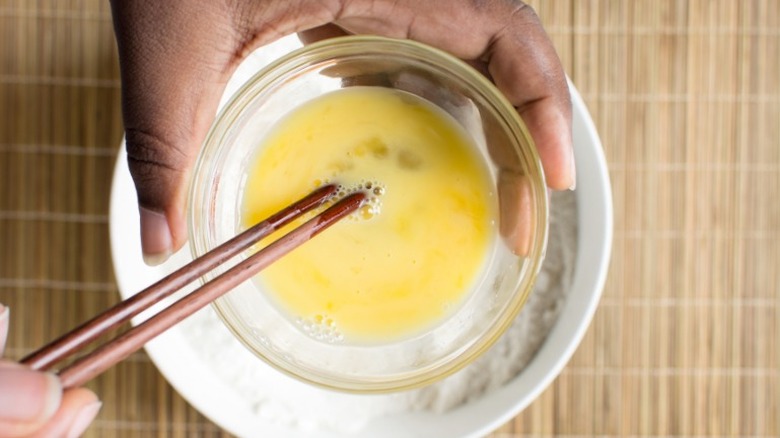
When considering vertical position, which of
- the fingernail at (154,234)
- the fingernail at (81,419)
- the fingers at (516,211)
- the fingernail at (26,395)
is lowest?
the fingernail at (81,419)

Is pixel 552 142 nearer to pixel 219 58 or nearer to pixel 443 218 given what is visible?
pixel 443 218

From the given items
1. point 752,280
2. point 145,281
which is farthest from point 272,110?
point 752,280

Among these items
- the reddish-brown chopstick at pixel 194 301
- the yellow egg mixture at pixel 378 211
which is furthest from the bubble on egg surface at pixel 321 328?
the reddish-brown chopstick at pixel 194 301

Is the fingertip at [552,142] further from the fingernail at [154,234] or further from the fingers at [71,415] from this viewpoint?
the fingers at [71,415]

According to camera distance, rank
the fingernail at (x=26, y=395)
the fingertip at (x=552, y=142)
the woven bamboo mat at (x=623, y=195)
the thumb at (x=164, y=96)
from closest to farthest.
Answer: the fingernail at (x=26, y=395)
the thumb at (x=164, y=96)
the fingertip at (x=552, y=142)
the woven bamboo mat at (x=623, y=195)

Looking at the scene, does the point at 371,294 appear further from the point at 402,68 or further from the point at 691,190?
the point at 691,190

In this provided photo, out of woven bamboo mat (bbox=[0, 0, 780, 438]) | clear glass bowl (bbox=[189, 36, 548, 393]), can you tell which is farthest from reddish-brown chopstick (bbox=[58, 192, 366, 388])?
woven bamboo mat (bbox=[0, 0, 780, 438])

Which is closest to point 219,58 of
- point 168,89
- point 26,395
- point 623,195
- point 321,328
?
point 168,89
